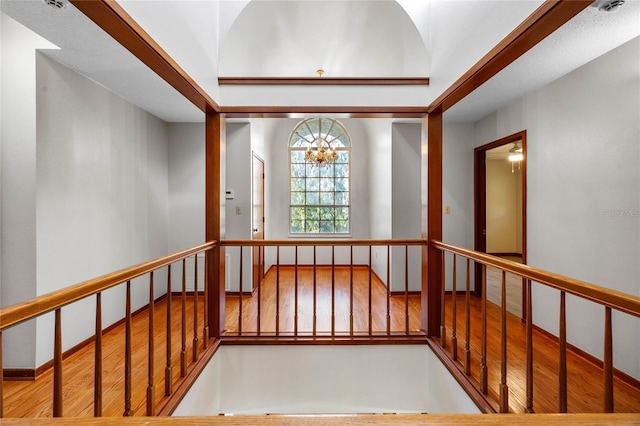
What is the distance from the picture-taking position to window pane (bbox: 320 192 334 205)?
6352 mm

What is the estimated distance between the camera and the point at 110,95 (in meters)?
3.03

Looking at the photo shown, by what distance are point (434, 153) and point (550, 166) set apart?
111 centimetres

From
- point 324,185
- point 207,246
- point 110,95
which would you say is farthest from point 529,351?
point 324,185

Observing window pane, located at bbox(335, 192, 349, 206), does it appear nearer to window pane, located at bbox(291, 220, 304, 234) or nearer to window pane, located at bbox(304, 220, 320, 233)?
window pane, located at bbox(304, 220, 320, 233)

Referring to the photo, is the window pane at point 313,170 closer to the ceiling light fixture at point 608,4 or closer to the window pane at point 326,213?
the window pane at point 326,213

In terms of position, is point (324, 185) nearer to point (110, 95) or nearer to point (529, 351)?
point (110, 95)

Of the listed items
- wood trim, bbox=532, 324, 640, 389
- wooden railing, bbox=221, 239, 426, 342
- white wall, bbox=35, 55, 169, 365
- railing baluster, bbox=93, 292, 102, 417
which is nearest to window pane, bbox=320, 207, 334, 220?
wooden railing, bbox=221, 239, 426, 342

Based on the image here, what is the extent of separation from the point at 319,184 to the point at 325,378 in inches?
162

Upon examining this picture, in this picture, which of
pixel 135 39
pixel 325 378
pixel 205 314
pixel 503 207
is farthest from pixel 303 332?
pixel 503 207

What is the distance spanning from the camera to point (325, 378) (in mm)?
2814

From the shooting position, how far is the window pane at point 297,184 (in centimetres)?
636

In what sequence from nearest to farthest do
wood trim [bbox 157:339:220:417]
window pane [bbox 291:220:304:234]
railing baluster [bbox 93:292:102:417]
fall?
railing baluster [bbox 93:292:102:417] → wood trim [bbox 157:339:220:417] → window pane [bbox 291:220:304:234]

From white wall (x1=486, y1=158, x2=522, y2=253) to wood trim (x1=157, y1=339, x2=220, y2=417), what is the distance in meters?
7.46

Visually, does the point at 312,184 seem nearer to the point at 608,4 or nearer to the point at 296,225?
the point at 296,225
